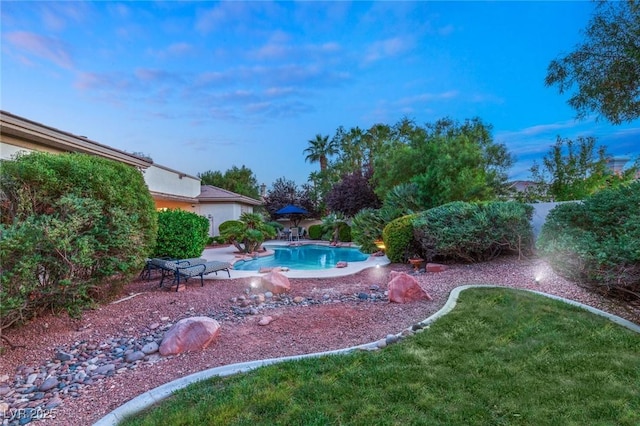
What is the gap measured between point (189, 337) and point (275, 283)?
308cm

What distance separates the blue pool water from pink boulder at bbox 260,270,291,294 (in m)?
4.67

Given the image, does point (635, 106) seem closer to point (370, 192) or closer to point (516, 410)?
point (516, 410)

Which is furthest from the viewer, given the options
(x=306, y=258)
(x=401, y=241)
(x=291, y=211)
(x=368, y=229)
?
(x=291, y=211)

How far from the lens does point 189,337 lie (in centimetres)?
411

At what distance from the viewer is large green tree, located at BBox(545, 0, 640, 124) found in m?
6.28

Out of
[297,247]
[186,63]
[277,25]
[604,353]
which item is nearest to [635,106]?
[604,353]

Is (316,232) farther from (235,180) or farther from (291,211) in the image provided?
(235,180)

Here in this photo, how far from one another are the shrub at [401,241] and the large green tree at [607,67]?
509 centimetres

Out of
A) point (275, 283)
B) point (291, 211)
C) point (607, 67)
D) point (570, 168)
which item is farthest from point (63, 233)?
point (291, 211)

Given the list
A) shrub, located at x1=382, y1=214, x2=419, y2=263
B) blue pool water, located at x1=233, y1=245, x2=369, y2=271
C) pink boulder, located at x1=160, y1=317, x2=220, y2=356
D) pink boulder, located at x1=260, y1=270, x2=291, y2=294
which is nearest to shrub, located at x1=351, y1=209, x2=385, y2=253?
blue pool water, located at x1=233, y1=245, x2=369, y2=271

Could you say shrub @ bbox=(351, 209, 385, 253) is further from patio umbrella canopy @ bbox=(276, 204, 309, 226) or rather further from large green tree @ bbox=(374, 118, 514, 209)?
patio umbrella canopy @ bbox=(276, 204, 309, 226)

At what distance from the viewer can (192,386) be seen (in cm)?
306

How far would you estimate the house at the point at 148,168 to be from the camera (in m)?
7.69

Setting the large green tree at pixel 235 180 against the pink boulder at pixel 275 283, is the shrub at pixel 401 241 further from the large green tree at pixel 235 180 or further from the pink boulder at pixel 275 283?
the large green tree at pixel 235 180
